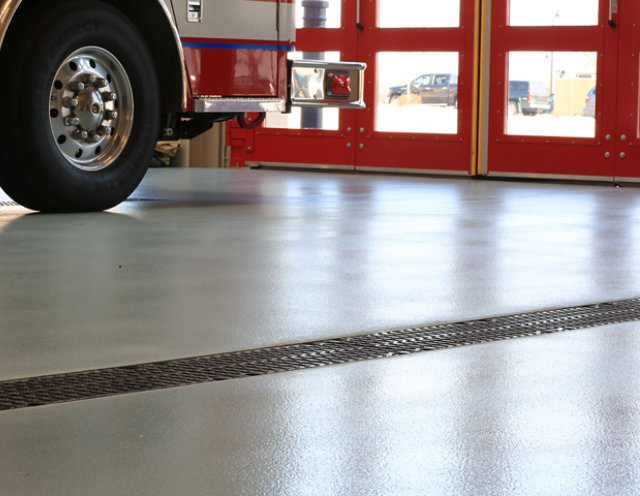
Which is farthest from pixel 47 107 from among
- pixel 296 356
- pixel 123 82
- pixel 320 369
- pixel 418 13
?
pixel 418 13

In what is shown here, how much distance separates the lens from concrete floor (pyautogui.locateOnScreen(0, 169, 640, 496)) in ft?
6.61

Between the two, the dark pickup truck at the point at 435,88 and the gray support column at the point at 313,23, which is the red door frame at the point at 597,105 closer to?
the dark pickup truck at the point at 435,88

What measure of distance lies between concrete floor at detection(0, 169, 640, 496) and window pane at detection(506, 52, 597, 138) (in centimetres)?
433

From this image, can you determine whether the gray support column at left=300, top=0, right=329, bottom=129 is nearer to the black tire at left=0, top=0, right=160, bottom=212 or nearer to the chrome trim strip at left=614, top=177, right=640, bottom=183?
the chrome trim strip at left=614, top=177, right=640, bottom=183

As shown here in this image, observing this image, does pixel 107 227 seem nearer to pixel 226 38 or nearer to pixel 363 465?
pixel 226 38

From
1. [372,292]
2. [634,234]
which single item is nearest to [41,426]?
[372,292]

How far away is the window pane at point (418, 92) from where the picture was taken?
1085cm

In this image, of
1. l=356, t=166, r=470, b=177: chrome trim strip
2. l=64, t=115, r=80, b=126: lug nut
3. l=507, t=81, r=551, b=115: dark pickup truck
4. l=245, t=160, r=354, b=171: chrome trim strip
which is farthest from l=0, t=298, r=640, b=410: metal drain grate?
l=245, t=160, r=354, b=171: chrome trim strip

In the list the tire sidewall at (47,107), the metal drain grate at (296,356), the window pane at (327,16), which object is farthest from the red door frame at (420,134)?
the metal drain grate at (296,356)

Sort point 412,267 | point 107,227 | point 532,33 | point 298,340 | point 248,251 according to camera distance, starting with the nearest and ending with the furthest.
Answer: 1. point 298,340
2. point 412,267
3. point 248,251
4. point 107,227
5. point 532,33

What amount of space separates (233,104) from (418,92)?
170 inches

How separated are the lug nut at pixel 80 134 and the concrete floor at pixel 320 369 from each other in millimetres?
470

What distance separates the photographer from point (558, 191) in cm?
914

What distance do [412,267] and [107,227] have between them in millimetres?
1833
